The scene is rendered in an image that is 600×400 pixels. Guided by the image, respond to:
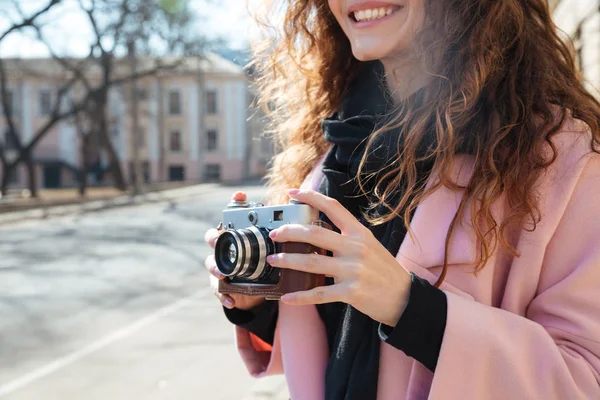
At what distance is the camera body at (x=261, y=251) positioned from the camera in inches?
44.2

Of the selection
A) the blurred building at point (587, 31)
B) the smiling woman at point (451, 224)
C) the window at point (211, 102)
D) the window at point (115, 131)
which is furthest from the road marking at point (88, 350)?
the window at point (211, 102)

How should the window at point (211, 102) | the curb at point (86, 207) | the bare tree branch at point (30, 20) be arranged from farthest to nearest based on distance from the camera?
the window at point (211, 102), the curb at point (86, 207), the bare tree branch at point (30, 20)

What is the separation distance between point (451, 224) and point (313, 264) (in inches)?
10.9

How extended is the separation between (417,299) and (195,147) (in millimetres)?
48130

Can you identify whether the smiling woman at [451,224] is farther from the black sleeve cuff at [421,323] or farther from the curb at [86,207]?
the curb at [86,207]

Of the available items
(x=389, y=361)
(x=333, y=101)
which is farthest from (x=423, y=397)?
(x=333, y=101)

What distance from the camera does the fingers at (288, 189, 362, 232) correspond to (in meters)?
1.05

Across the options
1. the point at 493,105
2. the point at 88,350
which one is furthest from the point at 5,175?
the point at 493,105

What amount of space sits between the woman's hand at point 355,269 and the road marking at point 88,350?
401cm

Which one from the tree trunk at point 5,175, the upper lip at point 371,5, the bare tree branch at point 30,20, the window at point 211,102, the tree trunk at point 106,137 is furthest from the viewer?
the window at point 211,102

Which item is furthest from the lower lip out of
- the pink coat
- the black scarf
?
the pink coat

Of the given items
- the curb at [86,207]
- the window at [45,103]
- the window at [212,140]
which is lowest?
the curb at [86,207]

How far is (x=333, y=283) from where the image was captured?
114cm

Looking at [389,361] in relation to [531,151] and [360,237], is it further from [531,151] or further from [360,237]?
[531,151]
